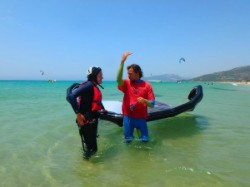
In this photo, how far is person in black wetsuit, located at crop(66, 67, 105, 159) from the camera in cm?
447

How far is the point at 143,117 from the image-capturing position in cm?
559

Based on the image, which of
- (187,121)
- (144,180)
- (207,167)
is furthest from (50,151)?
(187,121)

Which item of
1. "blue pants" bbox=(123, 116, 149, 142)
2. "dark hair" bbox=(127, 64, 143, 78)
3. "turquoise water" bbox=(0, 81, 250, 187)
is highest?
"dark hair" bbox=(127, 64, 143, 78)

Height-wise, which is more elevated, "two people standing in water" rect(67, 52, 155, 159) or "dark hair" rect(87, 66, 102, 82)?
"dark hair" rect(87, 66, 102, 82)

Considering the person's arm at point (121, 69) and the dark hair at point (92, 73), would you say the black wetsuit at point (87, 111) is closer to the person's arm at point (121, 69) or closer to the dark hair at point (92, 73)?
the dark hair at point (92, 73)

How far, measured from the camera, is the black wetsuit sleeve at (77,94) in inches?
171

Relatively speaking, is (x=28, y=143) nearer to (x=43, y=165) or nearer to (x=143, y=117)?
(x=43, y=165)

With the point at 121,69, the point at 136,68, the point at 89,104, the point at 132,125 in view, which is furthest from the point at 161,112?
the point at 89,104

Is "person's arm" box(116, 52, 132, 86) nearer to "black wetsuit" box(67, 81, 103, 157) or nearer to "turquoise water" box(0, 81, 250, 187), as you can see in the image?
"black wetsuit" box(67, 81, 103, 157)

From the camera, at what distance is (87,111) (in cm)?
461

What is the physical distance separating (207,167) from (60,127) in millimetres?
4973

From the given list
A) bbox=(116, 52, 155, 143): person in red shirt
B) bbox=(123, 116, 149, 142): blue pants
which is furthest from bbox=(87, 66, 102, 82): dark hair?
bbox=(123, 116, 149, 142): blue pants

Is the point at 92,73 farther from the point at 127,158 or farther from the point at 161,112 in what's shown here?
the point at 161,112

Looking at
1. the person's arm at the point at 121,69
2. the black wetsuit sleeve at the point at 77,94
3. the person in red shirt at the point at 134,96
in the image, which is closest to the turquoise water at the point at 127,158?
the person in red shirt at the point at 134,96
